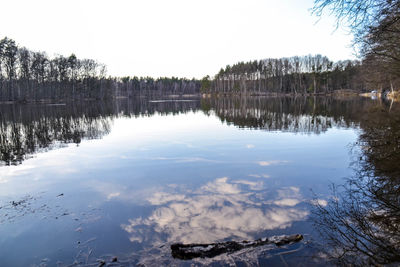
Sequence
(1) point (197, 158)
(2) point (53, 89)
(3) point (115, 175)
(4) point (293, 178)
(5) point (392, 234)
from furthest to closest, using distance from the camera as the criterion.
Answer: (2) point (53, 89) → (1) point (197, 158) → (3) point (115, 175) → (4) point (293, 178) → (5) point (392, 234)

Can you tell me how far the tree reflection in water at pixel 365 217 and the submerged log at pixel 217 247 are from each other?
0.68m

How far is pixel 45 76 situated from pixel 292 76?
87.7 m

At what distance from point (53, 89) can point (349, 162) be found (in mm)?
79643

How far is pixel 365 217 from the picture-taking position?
16.2ft

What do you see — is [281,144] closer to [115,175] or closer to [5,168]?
[115,175]

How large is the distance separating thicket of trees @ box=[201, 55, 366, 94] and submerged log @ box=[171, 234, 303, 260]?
315 feet

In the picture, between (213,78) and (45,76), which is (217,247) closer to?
Result: (45,76)

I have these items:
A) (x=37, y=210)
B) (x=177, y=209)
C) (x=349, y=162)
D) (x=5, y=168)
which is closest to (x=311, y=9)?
(x=177, y=209)

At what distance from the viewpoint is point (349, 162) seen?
9445 mm

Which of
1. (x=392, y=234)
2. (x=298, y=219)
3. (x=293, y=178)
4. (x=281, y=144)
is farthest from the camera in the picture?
(x=281, y=144)

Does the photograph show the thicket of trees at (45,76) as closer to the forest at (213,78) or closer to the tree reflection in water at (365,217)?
the forest at (213,78)

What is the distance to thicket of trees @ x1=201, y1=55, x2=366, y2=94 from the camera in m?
94.4

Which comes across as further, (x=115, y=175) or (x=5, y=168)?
(x=5, y=168)

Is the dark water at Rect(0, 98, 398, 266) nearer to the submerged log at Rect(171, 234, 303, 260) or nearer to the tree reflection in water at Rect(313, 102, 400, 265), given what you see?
the submerged log at Rect(171, 234, 303, 260)
